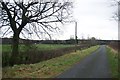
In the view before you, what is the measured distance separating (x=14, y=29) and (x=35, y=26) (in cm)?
279

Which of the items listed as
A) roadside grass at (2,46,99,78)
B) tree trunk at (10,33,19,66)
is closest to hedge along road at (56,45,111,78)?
roadside grass at (2,46,99,78)

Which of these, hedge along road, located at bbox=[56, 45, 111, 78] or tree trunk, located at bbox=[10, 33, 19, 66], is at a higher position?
tree trunk, located at bbox=[10, 33, 19, 66]

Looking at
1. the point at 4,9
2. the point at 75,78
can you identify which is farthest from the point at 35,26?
the point at 75,78

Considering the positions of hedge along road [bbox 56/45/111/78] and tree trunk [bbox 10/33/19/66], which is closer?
hedge along road [bbox 56/45/111/78]

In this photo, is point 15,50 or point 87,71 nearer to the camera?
point 87,71

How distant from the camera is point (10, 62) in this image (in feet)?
107

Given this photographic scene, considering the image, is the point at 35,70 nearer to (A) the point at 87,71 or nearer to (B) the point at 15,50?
(A) the point at 87,71

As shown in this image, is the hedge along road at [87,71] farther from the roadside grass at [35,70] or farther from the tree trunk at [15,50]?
the tree trunk at [15,50]

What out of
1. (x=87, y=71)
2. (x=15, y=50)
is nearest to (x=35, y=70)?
(x=87, y=71)

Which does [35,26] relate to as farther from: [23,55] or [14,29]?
[23,55]

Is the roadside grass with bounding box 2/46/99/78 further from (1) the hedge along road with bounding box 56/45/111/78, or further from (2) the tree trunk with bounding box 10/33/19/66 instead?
(2) the tree trunk with bounding box 10/33/19/66

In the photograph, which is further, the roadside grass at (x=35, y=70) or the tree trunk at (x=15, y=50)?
the tree trunk at (x=15, y=50)

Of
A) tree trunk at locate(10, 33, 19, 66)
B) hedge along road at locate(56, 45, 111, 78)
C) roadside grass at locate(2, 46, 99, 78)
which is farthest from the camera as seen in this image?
tree trunk at locate(10, 33, 19, 66)

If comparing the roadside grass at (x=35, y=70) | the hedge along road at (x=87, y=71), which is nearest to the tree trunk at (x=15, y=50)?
the roadside grass at (x=35, y=70)
